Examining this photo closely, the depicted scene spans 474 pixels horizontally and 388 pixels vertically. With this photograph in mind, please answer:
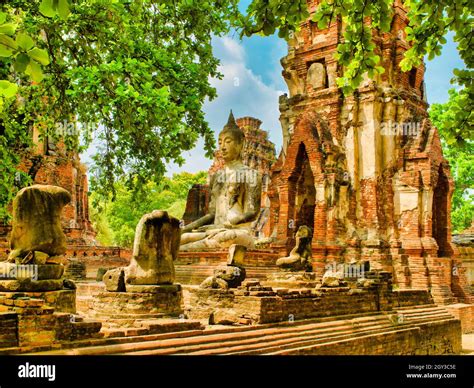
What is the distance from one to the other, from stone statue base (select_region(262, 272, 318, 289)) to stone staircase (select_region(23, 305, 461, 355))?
1.29 metres

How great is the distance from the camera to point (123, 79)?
7910mm

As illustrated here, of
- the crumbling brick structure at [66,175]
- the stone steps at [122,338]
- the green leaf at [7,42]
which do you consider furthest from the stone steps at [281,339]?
the crumbling brick structure at [66,175]

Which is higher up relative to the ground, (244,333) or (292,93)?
(292,93)

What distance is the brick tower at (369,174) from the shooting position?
15875 millimetres

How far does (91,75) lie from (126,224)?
91.2 ft

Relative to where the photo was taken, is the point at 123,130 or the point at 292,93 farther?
the point at 292,93

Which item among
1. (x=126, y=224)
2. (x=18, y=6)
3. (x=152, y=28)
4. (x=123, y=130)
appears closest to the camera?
(x=18, y=6)

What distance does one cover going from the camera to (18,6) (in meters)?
7.80

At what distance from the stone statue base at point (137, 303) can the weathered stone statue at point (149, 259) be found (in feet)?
0.48

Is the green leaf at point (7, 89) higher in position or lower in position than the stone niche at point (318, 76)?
lower

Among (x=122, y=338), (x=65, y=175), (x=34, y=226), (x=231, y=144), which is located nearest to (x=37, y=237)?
(x=34, y=226)

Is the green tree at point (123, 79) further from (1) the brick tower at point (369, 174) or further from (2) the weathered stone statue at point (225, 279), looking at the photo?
(1) the brick tower at point (369, 174)
